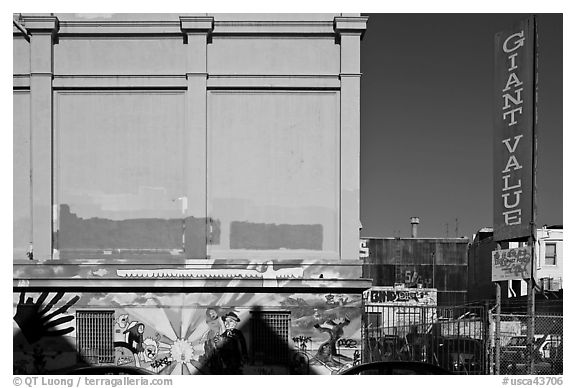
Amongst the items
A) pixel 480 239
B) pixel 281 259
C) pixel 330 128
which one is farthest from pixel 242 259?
pixel 480 239

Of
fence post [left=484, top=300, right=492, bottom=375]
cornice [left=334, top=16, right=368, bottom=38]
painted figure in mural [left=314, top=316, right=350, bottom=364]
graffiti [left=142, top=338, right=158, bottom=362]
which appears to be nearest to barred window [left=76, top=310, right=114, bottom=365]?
graffiti [left=142, top=338, right=158, bottom=362]

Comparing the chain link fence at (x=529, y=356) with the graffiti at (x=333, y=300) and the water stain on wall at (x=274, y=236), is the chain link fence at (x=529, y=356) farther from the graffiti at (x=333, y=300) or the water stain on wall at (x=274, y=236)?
the water stain on wall at (x=274, y=236)

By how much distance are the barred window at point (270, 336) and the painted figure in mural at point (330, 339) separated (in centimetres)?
65

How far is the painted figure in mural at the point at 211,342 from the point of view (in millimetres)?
14039

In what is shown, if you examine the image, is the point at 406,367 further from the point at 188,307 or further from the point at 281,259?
the point at 188,307

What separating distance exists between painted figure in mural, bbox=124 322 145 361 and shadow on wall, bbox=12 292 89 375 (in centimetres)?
100

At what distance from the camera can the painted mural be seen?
1408cm

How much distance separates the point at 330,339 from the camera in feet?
46.1

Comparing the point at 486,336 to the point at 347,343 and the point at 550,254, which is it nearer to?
the point at 347,343

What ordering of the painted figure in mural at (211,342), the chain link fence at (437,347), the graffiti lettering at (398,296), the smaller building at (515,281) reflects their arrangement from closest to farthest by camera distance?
the painted figure in mural at (211,342) → the chain link fence at (437,347) → the smaller building at (515,281) → the graffiti lettering at (398,296)

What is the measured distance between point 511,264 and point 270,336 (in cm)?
586

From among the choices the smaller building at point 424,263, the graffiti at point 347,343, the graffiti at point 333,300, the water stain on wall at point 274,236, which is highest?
the water stain on wall at point 274,236

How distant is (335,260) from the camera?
1405cm

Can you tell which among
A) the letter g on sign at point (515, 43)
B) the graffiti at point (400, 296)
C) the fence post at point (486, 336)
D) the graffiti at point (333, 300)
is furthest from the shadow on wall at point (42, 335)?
the graffiti at point (400, 296)
